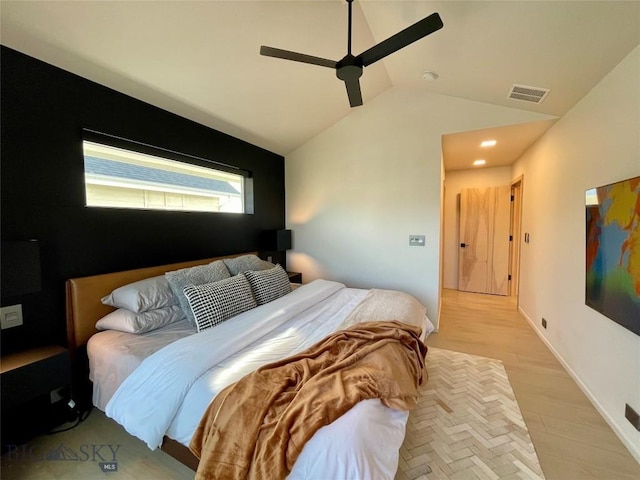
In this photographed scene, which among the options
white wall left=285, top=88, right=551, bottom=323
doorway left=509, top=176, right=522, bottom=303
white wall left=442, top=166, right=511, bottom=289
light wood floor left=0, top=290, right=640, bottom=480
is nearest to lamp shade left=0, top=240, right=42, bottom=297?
light wood floor left=0, top=290, right=640, bottom=480

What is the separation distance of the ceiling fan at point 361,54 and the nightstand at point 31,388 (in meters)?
2.33

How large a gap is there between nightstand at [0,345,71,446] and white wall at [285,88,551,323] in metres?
2.96

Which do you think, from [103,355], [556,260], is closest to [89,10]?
[103,355]

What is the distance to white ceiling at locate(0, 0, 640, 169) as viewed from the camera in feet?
5.34

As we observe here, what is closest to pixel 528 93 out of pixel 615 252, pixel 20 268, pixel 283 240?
pixel 615 252

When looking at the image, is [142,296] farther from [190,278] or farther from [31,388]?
[31,388]

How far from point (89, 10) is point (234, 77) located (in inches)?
41.1

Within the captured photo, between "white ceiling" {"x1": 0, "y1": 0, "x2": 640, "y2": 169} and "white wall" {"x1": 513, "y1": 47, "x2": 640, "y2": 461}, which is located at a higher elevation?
"white ceiling" {"x1": 0, "y1": 0, "x2": 640, "y2": 169}

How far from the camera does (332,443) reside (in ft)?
3.32

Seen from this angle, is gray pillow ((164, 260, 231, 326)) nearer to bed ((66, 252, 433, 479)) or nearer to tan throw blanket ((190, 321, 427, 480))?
bed ((66, 252, 433, 479))

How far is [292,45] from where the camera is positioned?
91.4 inches

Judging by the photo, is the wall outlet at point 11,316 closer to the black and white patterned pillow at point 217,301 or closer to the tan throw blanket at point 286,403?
the black and white patterned pillow at point 217,301

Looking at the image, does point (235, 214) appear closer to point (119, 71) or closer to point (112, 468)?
point (119, 71)

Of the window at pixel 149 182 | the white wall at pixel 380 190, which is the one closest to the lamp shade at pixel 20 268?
the window at pixel 149 182
